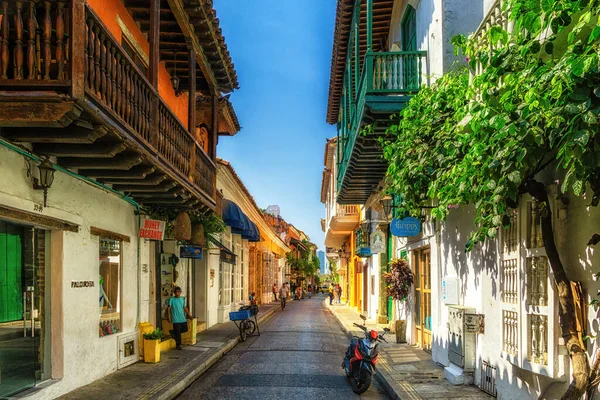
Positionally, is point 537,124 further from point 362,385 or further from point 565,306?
point 362,385

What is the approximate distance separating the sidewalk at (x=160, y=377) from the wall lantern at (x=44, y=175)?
9.93ft

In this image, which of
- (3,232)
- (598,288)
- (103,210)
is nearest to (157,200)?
(103,210)

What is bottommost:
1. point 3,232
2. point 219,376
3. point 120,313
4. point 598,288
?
point 219,376

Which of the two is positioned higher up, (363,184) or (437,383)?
(363,184)

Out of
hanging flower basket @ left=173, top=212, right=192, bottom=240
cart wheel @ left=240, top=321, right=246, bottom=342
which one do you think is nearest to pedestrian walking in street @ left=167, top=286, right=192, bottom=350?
hanging flower basket @ left=173, top=212, right=192, bottom=240

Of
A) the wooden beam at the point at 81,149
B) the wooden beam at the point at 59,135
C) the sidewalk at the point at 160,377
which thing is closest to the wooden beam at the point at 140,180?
the wooden beam at the point at 81,149

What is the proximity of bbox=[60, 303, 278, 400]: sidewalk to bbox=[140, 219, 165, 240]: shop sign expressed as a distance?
251 centimetres

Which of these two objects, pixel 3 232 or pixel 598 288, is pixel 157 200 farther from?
pixel 598 288

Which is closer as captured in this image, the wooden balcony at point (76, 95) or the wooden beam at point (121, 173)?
the wooden balcony at point (76, 95)

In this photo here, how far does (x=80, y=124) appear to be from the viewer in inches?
257

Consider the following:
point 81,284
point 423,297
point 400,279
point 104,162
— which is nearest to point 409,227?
point 423,297

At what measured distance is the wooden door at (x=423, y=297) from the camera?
544 inches

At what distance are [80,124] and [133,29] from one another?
20.9 feet

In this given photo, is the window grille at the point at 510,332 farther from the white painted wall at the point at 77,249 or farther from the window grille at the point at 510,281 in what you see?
the white painted wall at the point at 77,249
